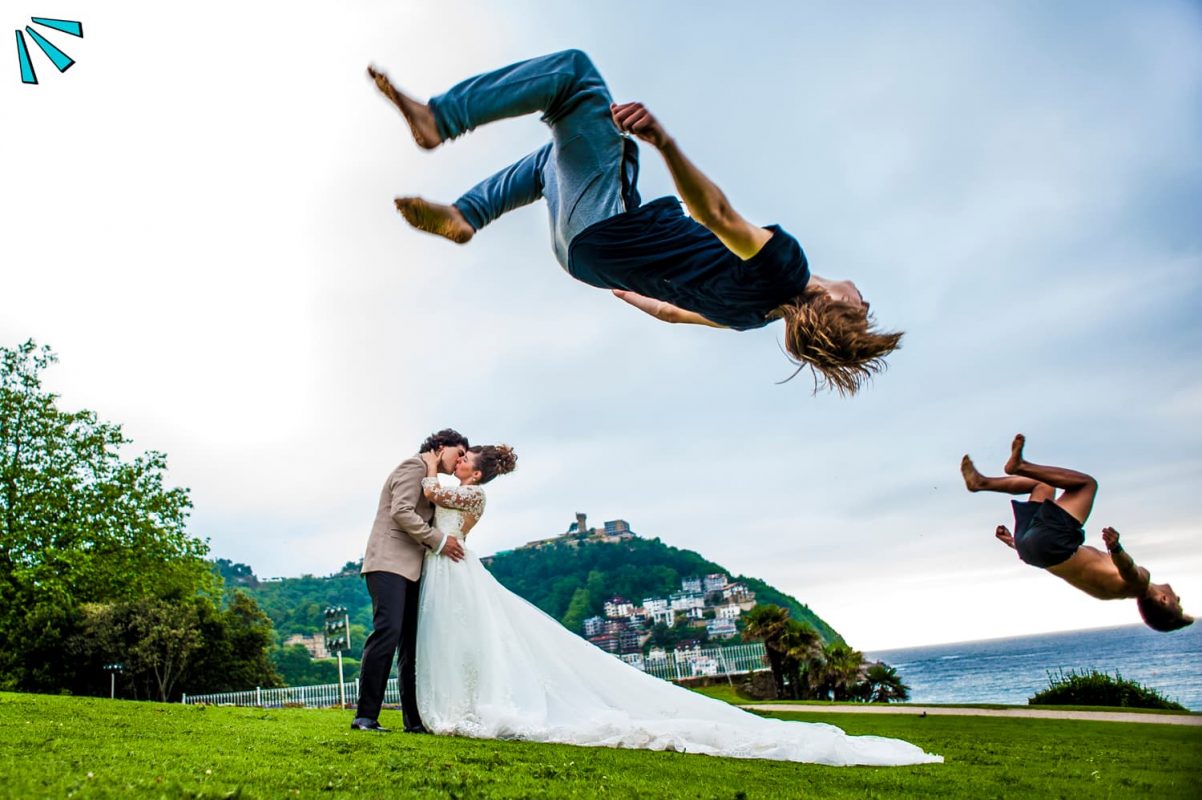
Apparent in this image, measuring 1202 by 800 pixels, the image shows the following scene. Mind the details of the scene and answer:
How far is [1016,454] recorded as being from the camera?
3.18 metres

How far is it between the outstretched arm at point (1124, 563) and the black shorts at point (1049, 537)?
8 centimetres

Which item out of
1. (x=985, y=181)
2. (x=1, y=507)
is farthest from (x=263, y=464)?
(x=1, y=507)

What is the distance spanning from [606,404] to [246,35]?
511 centimetres

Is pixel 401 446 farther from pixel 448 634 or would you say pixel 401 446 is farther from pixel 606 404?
pixel 448 634

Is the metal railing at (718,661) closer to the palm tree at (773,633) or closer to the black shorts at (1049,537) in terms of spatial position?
the palm tree at (773,633)

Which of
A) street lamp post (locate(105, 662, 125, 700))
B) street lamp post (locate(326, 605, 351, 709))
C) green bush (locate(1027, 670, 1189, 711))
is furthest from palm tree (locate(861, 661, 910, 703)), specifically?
street lamp post (locate(105, 662, 125, 700))

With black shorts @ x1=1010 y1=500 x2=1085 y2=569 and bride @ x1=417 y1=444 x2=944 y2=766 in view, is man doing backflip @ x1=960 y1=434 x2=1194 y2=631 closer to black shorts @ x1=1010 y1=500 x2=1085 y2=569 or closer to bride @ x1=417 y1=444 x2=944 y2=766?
black shorts @ x1=1010 y1=500 x2=1085 y2=569

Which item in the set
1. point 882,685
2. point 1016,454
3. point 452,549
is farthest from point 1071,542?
point 882,685

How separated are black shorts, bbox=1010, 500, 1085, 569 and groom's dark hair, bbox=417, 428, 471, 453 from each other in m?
4.27

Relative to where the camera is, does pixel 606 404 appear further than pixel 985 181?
Yes

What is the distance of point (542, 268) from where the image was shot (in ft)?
16.0

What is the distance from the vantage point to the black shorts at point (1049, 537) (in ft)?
9.87

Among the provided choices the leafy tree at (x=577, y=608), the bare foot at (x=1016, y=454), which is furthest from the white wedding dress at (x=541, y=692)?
the leafy tree at (x=577, y=608)

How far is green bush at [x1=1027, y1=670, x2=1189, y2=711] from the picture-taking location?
41.2 ft
